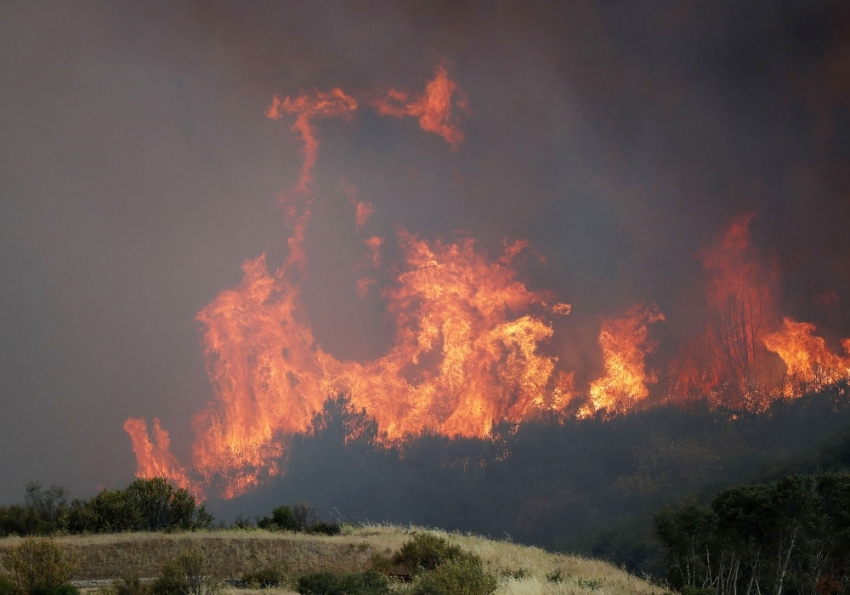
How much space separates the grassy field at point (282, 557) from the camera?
40688 mm

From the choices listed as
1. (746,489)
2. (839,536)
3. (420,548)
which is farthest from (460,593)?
(839,536)

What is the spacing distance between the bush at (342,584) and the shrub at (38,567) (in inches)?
377

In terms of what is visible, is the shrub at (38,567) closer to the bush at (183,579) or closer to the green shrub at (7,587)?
the green shrub at (7,587)

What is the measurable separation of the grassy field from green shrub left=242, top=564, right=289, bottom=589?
3501mm

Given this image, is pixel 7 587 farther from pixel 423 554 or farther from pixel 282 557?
pixel 423 554

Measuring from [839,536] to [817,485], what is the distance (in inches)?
148

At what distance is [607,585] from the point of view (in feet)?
127

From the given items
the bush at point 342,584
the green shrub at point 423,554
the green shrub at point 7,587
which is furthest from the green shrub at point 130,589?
the green shrub at point 423,554

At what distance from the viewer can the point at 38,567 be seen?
28.4 meters

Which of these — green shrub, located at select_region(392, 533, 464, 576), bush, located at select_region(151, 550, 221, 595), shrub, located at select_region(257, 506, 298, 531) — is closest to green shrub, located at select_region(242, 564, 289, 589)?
green shrub, located at select_region(392, 533, 464, 576)

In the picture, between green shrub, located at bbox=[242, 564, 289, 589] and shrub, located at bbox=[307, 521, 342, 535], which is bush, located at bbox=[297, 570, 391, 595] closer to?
green shrub, located at bbox=[242, 564, 289, 589]

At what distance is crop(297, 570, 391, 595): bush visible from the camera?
28188 mm

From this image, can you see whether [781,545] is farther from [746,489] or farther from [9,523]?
[9,523]

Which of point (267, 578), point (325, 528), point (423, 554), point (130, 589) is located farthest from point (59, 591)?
point (325, 528)
